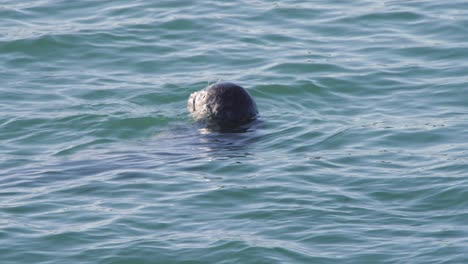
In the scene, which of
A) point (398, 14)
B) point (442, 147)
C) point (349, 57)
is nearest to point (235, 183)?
point (442, 147)

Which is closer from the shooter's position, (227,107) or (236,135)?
(236,135)

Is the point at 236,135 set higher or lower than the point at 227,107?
lower

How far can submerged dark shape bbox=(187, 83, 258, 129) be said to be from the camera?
14.4 m

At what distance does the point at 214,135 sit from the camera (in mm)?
14031

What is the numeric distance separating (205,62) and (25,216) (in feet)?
21.0

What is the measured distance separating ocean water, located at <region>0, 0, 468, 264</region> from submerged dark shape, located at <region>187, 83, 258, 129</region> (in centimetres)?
22

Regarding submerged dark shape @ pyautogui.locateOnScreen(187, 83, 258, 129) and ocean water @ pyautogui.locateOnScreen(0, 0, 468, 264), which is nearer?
ocean water @ pyautogui.locateOnScreen(0, 0, 468, 264)

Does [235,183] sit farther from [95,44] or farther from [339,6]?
[339,6]

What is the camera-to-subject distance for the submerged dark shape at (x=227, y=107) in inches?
566

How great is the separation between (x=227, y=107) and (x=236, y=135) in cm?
51

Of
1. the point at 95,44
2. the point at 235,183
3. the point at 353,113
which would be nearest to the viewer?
the point at 235,183

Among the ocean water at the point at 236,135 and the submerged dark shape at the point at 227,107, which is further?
the submerged dark shape at the point at 227,107

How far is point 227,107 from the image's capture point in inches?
565

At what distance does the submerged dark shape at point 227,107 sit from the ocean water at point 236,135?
219mm
